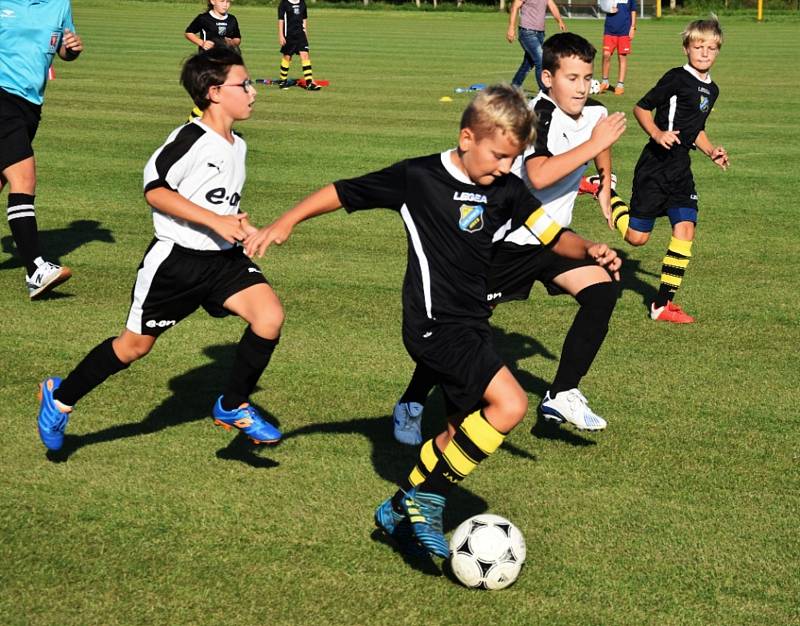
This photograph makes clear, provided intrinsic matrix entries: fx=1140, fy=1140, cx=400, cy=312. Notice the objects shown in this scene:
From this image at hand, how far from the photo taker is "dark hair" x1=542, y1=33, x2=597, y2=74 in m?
6.20

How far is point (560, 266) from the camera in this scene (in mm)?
6453

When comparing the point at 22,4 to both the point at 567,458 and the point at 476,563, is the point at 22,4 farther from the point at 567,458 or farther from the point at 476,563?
the point at 476,563

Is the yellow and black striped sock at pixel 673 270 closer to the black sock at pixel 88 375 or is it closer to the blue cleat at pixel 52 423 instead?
the black sock at pixel 88 375

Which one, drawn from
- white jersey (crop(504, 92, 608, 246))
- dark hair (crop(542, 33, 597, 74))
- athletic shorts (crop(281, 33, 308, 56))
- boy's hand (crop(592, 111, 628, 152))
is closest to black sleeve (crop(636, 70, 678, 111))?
white jersey (crop(504, 92, 608, 246))

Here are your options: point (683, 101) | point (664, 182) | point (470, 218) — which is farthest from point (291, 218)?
point (683, 101)

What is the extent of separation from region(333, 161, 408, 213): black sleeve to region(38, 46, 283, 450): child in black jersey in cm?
92

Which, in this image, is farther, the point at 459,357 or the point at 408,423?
the point at 408,423

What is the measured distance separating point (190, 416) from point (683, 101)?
4.79 metres

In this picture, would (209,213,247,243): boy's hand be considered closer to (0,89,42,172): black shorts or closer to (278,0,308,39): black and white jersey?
(0,89,42,172): black shorts

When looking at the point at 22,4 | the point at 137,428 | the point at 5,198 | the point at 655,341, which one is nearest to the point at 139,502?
the point at 137,428

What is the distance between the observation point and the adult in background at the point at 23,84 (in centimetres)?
905

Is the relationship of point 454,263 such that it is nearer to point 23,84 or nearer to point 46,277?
point 46,277

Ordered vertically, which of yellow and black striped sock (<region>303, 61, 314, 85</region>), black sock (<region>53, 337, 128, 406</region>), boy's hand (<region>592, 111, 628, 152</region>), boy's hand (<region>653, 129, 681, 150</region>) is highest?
boy's hand (<region>592, 111, 628, 152</region>)

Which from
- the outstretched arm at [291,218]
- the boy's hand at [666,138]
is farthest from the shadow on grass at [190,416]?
the boy's hand at [666,138]
